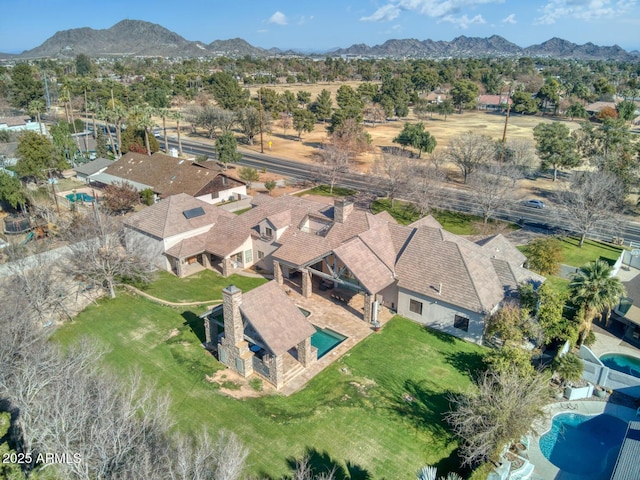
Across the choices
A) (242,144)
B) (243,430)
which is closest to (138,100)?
(242,144)

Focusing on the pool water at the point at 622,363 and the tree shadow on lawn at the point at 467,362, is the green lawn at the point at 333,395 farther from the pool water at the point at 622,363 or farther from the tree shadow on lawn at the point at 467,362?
the pool water at the point at 622,363

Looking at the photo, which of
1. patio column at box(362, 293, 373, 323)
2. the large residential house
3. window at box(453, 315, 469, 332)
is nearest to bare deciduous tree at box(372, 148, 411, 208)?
the large residential house

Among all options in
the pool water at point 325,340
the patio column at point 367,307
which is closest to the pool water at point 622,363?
the patio column at point 367,307

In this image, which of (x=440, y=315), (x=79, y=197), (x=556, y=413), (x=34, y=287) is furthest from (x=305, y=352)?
(x=79, y=197)

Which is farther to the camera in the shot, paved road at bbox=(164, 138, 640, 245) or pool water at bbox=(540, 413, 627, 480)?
paved road at bbox=(164, 138, 640, 245)

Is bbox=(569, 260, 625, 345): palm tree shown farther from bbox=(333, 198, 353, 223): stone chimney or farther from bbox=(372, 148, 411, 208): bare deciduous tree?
bbox=(372, 148, 411, 208): bare deciduous tree

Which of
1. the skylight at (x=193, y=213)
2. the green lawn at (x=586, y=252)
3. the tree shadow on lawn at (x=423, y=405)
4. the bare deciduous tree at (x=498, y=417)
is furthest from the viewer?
the green lawn at (x=586, y=252)

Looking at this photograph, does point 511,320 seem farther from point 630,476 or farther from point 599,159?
point 599,159
